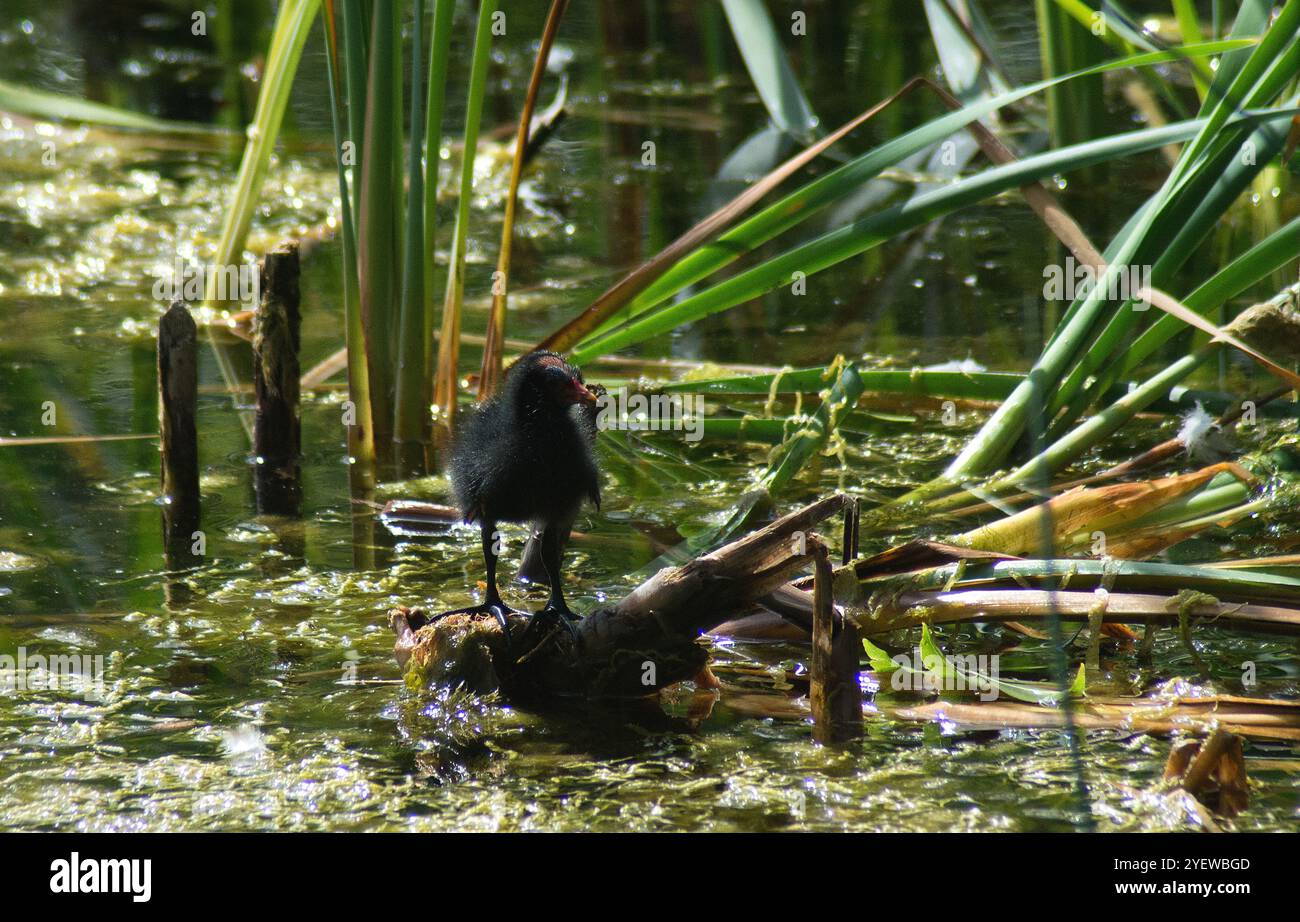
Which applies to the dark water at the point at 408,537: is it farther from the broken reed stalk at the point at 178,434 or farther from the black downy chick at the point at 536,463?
the black downy chick at the point at 536,463

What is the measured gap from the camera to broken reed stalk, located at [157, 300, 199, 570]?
3828 millimetres

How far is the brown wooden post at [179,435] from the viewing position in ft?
12.6

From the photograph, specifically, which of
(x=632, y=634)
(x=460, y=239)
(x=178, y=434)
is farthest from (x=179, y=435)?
(x=632, y=634)

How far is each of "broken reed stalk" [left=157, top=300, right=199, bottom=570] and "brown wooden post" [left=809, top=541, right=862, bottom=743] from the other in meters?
1.73

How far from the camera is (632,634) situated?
2.77 meters

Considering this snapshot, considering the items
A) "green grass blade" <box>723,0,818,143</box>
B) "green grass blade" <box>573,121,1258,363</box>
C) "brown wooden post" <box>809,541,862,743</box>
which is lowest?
"brown wooden post" <box>809,541,862,743</box>

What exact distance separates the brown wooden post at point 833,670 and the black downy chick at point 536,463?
0.49 metres

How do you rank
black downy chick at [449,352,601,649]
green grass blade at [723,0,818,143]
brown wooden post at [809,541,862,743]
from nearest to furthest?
brown wooden post at [809,541,862,743]
black downy chick at [449,352,601,649]
green grass blade at [723,0,818,143]

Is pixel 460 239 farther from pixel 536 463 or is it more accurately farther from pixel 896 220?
pixel 536 463

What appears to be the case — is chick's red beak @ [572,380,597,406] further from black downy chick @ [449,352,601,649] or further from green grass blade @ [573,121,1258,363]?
green grass blade @ [573,121,1258,363]

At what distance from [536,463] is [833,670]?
0.71 meters

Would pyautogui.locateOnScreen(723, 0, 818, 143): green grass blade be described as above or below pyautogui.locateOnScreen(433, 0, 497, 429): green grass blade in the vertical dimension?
above

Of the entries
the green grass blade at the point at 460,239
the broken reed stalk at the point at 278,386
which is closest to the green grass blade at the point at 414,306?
the green grass blade at the point at 460,239

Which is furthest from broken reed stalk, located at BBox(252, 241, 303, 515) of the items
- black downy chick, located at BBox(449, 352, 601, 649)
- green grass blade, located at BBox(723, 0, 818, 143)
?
green grass blade, located at BBox(723, 0, 818, 143)
